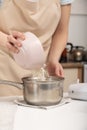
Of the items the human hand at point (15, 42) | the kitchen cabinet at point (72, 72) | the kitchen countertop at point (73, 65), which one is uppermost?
the human hand at point (15, 42)

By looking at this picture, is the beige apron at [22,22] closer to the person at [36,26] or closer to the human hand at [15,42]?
the person at [36,26]

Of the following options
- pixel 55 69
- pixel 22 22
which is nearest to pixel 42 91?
pixel 55 69

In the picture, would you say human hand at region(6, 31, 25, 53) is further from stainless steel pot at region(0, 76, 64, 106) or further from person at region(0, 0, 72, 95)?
person at region(0, 0, 72, 95)

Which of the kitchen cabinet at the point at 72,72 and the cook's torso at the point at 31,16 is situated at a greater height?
the cook's torso at the point at 31,16

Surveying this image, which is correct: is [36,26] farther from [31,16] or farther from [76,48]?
[76,48]

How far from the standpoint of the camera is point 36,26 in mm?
1355

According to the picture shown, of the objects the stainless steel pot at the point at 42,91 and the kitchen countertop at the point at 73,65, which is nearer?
the stainless steel pot at the point at 42,91

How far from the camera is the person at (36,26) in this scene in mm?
1279

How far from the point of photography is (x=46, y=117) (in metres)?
0.86

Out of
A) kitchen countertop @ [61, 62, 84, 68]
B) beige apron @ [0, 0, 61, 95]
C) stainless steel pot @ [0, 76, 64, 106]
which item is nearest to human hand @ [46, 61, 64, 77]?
beige apron @ [0, 0, 61, 95]

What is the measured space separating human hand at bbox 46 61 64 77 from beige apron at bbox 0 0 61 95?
4.5 inches

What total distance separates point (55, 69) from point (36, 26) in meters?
0.24

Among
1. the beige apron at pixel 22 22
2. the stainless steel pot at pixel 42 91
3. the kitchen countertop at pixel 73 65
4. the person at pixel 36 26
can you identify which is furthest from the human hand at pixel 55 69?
the kitchen countertop at pixel 73 65

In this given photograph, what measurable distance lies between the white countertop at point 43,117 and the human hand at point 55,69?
0.23 metres
